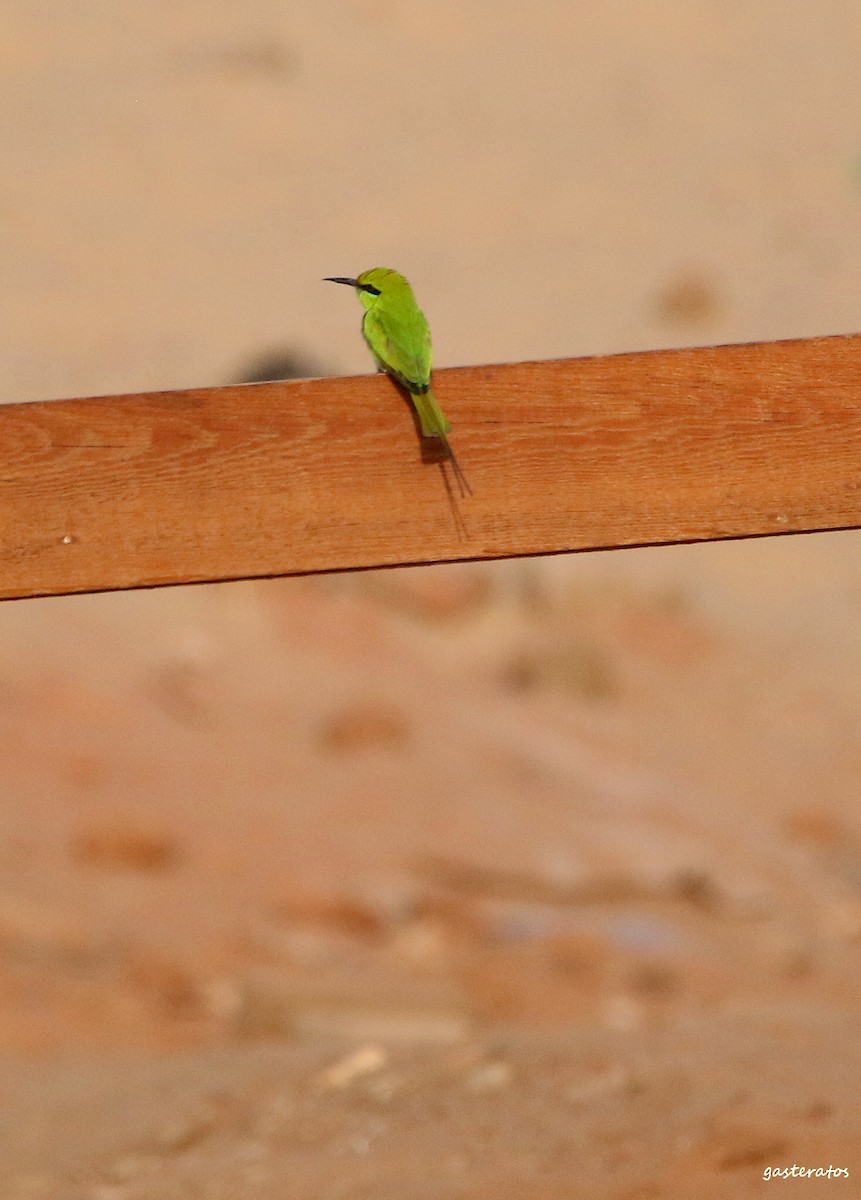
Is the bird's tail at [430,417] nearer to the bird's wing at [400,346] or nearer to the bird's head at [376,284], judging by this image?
the bird's wing at [400,346]

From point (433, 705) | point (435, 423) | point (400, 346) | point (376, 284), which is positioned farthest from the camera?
point (433, 705)

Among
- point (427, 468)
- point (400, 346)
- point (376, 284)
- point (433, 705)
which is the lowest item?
point (433, 705)

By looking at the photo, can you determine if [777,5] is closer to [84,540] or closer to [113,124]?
[113,124]

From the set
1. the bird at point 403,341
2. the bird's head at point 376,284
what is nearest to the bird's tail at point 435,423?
the bird at point 403,341

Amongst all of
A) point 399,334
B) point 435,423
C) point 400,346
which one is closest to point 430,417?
point 435,423

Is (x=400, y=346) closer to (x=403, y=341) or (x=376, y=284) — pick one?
(x=403, y=341)

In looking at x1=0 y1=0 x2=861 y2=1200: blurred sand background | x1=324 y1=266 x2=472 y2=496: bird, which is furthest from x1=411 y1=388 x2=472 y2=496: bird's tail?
x1=0 y1=0 x2=861 y2=1200: blurred sand background

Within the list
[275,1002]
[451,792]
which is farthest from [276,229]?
[275,1002]
